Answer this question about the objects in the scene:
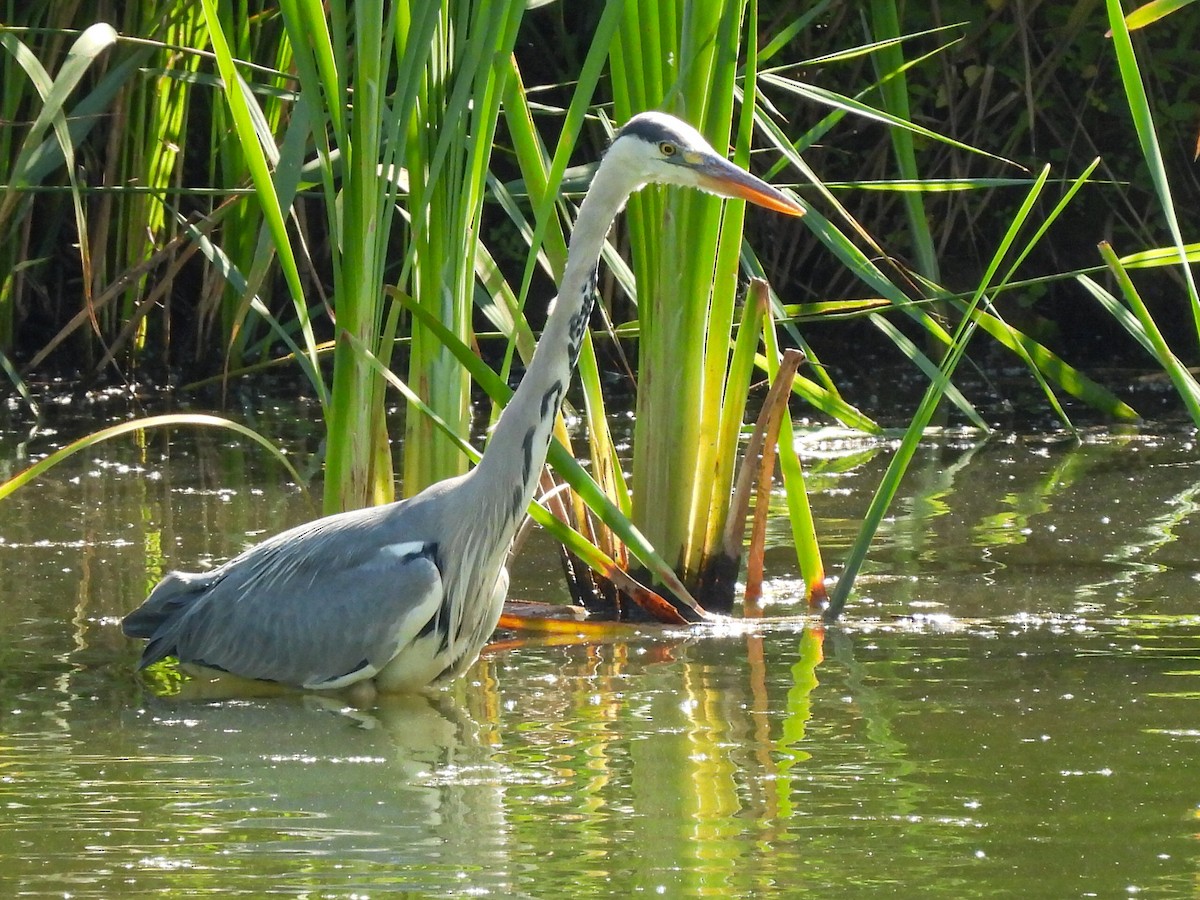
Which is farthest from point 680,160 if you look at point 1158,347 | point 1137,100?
point 1158,347

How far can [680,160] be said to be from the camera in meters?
3.72

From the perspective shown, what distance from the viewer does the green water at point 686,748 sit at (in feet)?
8.69

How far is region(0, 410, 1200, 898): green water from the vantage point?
104 inches

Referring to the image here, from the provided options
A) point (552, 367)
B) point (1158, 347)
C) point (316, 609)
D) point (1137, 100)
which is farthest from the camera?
point (316, 609)

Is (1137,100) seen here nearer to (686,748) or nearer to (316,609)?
(686,748)

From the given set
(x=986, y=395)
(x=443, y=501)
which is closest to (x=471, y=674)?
(x=443, y=501)

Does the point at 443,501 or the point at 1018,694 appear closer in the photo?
the point at 1018,694

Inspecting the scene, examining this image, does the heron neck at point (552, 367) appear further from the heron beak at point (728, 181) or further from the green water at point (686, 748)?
the green water at point (686, 748)

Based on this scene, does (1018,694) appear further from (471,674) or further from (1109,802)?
(471,674)

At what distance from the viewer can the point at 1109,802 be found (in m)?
2.93

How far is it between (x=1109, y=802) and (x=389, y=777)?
4.16 ft

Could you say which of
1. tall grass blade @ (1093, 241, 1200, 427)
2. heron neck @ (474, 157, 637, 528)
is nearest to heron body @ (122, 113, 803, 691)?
heron neck @ (474, 157, 637, 528)

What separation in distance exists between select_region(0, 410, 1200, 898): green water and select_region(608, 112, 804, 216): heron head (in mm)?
1057

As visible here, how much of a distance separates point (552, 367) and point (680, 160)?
530mm
